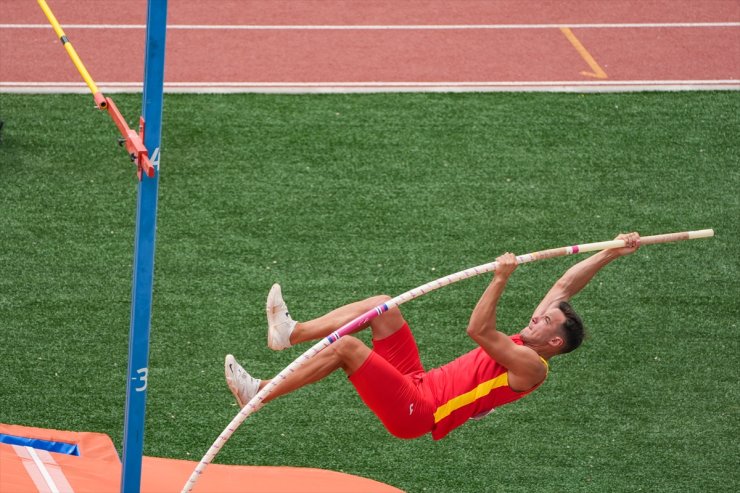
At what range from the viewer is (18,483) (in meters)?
6.23

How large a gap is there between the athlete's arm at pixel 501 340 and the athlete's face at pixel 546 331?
19cm

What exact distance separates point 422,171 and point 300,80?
215 cm

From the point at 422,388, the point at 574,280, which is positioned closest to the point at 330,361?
the point at 422,388

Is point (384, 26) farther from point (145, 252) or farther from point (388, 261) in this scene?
point (145, 252)

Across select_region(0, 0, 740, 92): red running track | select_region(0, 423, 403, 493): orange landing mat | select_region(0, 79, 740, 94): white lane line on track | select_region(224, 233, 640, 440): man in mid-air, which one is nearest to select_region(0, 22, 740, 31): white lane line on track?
select_region(0, 0, 740, 92): red running track

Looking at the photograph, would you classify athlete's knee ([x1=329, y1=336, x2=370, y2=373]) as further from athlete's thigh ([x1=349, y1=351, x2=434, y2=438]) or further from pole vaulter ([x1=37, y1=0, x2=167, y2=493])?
pole vaulter ([x1=37, y1=0, x2=167, y2=493])

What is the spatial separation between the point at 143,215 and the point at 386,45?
7.80m

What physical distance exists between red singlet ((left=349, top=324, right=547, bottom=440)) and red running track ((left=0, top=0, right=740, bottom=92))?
5.53 meters

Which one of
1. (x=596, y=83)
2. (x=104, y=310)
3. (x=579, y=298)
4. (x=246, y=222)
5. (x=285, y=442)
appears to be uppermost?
(x=596, y=83)

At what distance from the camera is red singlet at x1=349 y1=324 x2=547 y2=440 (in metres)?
5.89

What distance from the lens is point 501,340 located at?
593cm

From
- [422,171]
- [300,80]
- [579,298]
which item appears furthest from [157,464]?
[300,80]

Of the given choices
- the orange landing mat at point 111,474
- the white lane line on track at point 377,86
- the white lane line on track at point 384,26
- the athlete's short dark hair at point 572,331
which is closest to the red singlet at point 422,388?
the athlete's short dark hair at point 572,331

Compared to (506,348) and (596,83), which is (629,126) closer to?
(596,83)
